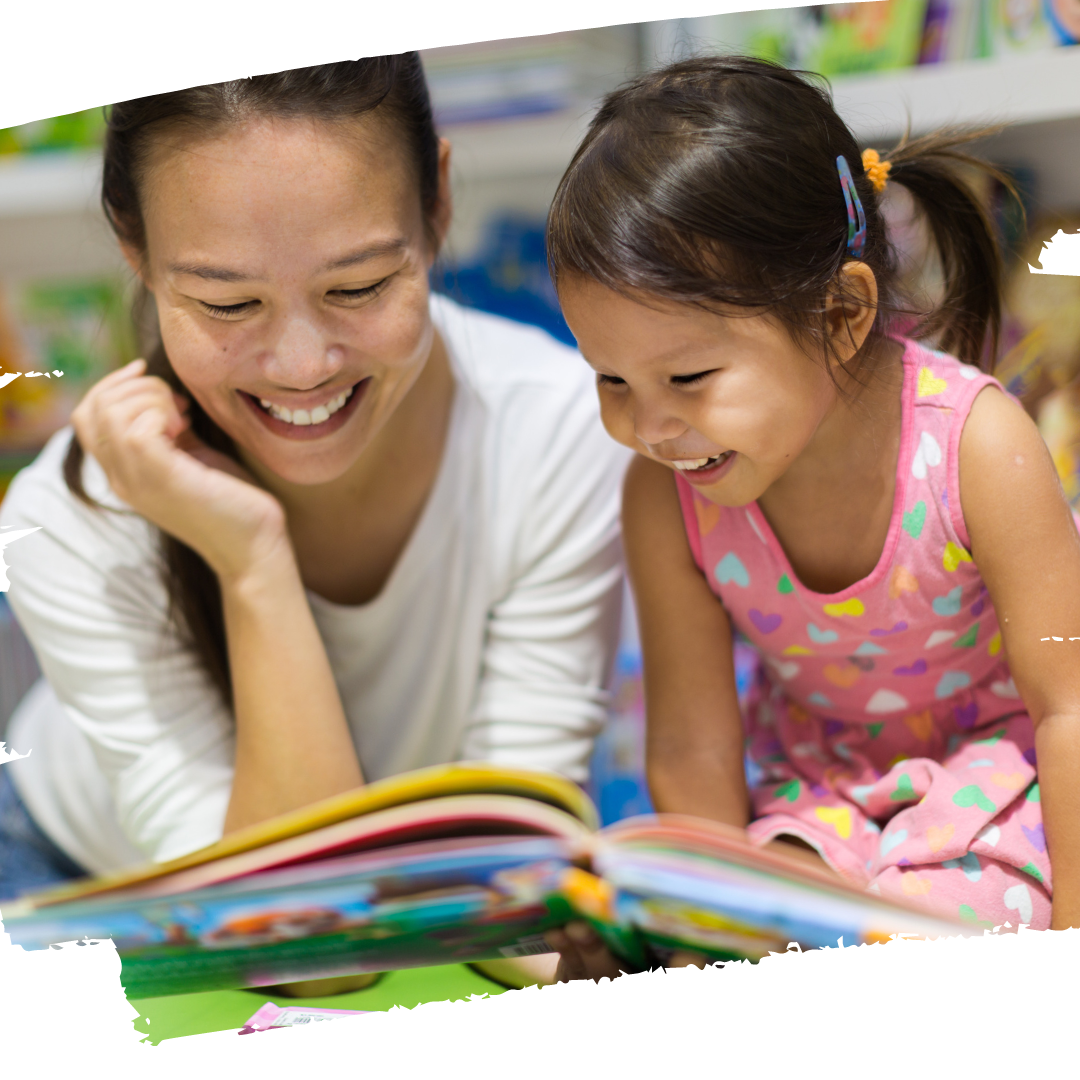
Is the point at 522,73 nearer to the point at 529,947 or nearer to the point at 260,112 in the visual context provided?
the point at 260,112

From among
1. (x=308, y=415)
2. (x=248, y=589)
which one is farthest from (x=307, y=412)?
(x=248, y=589)

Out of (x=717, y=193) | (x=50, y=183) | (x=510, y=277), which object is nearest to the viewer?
(x=717, y=193)

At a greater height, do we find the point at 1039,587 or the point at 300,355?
the point at 300,355

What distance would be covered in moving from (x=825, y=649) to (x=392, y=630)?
0.81 ft

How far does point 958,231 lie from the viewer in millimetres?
521

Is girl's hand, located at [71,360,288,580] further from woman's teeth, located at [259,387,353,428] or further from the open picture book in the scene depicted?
the open picture book

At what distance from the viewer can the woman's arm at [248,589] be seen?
0.57m

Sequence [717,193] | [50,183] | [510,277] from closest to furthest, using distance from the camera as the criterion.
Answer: [717,193] → [50,183] → [510,277]

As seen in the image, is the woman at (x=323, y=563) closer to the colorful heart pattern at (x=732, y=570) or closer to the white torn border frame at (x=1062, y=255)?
the colorful heart pattern at (x=732, y=570)

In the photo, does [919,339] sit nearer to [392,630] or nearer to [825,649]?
[825,649]

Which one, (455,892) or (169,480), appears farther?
(169,480)

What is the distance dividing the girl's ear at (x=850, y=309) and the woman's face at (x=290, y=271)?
0.20 metres

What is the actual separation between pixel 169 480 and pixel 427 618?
0.16m


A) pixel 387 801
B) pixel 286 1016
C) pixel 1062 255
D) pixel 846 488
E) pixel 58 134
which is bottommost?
pixel 286 1016
